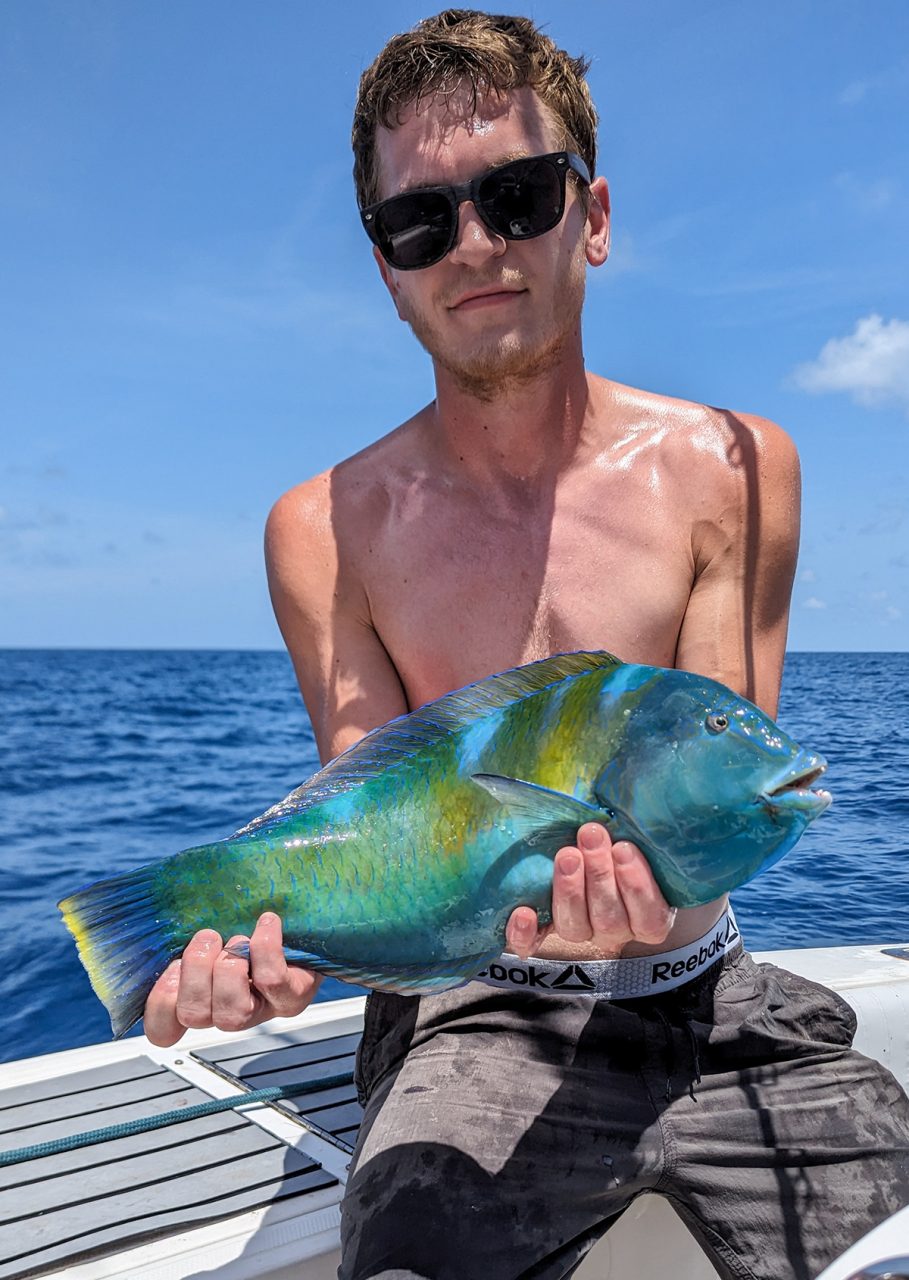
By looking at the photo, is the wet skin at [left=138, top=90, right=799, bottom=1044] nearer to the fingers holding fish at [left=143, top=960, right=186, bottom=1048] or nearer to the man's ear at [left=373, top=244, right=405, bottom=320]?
the man's ear at [left=373, top=244, right=405, bottom=320]

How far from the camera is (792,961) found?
14.5 feet

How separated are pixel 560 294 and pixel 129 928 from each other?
2.00 metres

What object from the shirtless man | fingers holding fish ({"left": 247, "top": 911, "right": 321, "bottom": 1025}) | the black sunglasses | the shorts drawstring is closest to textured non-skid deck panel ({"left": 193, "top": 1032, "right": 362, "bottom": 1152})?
the shirtless man

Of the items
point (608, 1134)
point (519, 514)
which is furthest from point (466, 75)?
point (608, 1134)

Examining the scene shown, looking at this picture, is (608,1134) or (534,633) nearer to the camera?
(608,1134)

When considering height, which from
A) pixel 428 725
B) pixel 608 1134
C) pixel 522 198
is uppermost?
pixel 522 198

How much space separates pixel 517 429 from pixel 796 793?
1.70 m

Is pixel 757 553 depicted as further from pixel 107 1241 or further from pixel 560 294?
pixel 107 1241

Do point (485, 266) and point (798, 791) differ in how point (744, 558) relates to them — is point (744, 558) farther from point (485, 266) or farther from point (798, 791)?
point (798, 791)

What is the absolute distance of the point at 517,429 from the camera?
124 inches

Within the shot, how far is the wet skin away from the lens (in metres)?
2.92

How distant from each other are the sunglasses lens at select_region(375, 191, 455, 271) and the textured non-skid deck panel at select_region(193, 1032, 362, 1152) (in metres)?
2.52

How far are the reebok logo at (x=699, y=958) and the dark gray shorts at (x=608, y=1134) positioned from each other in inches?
2.0

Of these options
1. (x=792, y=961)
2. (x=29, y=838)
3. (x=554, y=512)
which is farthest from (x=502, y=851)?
(x=29, y=838)
